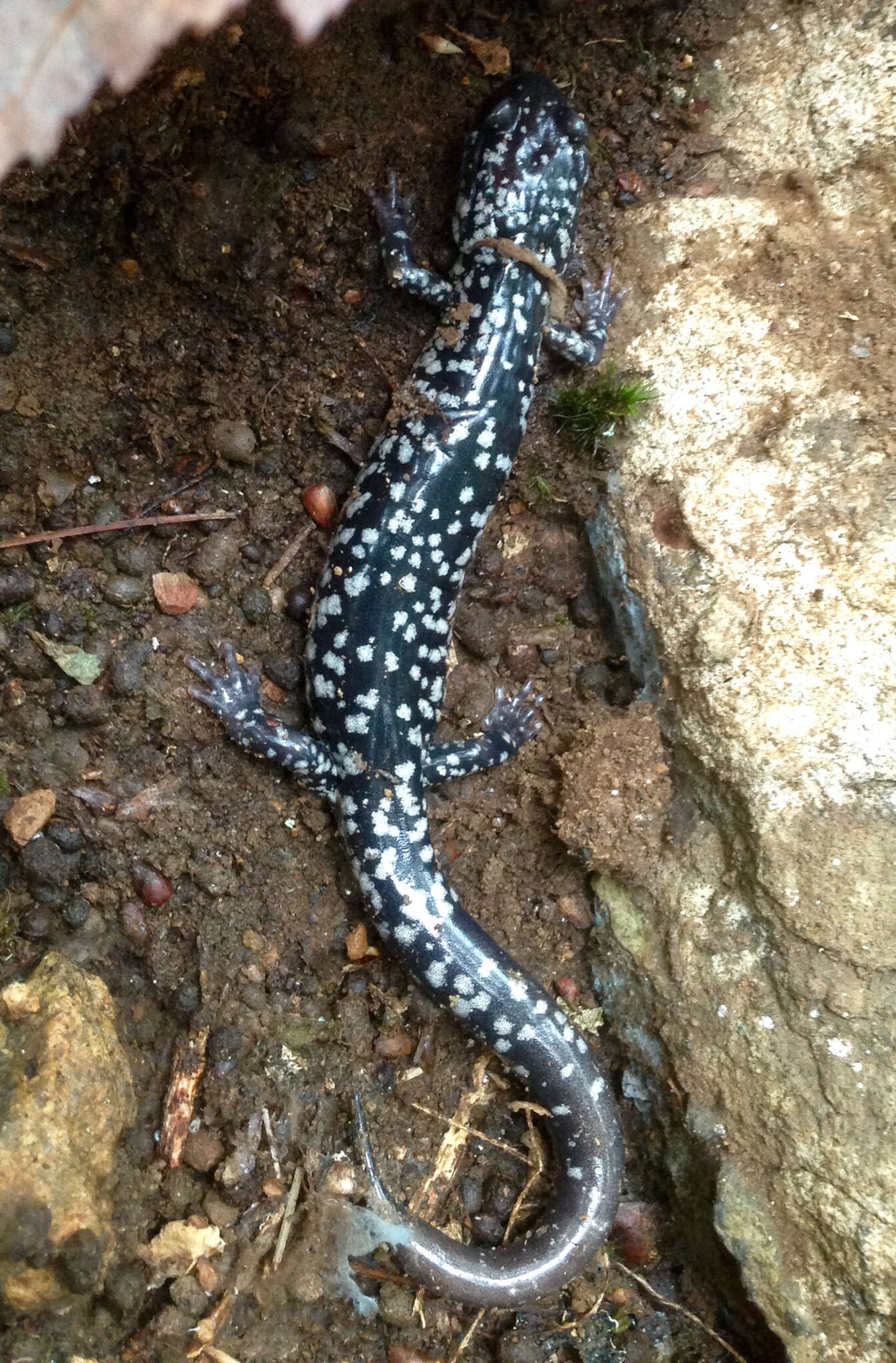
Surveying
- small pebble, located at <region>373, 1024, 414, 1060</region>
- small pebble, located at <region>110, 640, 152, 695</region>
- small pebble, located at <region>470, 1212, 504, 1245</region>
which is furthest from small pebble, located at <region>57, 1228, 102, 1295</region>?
small pebble, located at <region>110, 640, 152, 695</region>

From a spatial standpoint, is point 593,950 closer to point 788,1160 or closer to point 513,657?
point 788,1160

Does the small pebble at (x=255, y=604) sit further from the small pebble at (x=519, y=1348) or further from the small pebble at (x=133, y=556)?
the small pebble at (x=519, y=1348)

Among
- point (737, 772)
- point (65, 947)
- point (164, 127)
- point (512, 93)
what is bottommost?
point (65, 947)

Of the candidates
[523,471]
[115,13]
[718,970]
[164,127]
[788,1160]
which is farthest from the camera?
[523,471]

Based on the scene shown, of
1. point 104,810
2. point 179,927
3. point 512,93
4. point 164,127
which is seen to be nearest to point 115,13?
point 164,127

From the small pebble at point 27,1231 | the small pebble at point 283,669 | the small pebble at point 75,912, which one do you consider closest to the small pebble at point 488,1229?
the small pebble at point 27,1231

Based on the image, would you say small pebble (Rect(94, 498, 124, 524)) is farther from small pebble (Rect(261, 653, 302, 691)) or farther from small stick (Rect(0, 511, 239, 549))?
small pebble (Rect(261, 653, 302, 691))

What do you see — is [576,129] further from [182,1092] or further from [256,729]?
[182,1092]

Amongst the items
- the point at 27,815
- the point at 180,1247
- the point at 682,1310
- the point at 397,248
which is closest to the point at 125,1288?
the point at 180,1247
